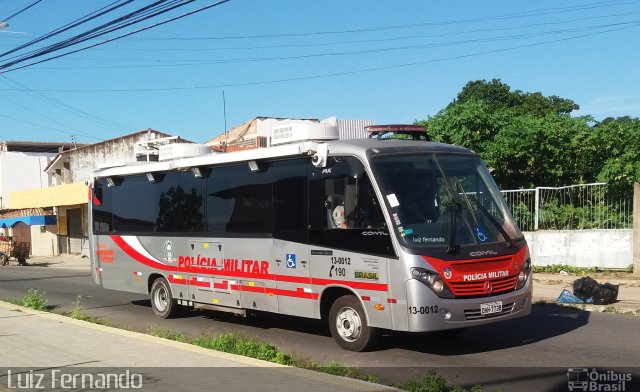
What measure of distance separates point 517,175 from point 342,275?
14.6 meters

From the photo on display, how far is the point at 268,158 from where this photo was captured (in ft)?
35.4

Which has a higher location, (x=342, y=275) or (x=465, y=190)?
(x=465, y=190)

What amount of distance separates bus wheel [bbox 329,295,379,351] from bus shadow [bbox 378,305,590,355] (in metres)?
0.49

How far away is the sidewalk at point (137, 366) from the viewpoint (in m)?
6.99

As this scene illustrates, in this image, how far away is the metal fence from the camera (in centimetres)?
1844

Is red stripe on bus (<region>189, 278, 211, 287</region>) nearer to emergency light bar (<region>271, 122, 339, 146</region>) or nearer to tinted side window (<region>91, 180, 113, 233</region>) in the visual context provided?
emergency light bar (<region>271, 122, 339, 146</region>)

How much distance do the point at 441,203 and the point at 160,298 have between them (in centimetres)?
725

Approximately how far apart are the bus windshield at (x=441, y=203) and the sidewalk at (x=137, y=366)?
2397mm

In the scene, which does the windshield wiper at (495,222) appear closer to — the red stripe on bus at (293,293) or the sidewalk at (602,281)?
the red stripe on bus at (293,293)

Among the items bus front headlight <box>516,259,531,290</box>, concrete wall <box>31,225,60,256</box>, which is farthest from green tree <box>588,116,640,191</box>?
concrete wall <box>31,225,60,256</box>

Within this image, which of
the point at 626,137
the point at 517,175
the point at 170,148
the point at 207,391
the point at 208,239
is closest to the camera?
the point at 207,391

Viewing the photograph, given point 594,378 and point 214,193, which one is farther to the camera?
point 214,193

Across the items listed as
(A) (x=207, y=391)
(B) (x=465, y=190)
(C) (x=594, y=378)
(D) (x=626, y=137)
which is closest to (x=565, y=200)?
(D) (x=626, y=137)

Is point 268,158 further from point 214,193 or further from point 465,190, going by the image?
point 465,190
